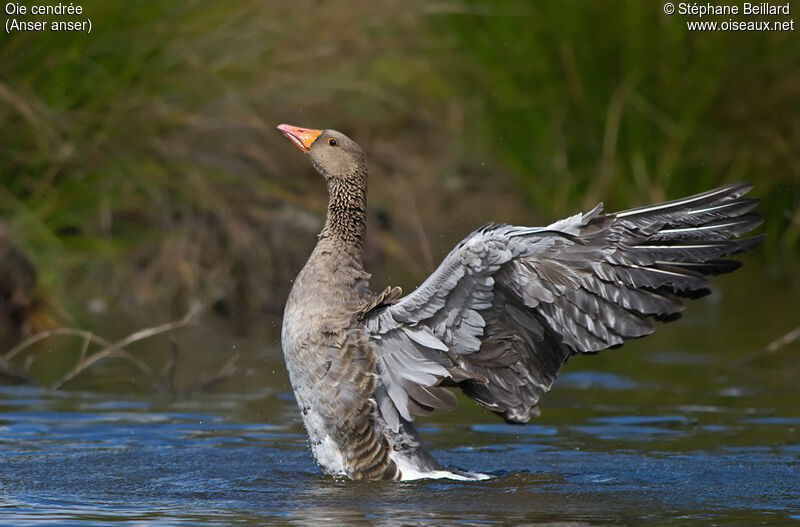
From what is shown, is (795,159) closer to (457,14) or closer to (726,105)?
(726,105)

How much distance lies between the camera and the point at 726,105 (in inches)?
542

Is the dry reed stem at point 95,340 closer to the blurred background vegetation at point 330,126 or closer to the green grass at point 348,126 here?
the blurred background vegetation at point 330,126

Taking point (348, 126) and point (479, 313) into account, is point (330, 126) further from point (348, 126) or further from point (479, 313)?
point (479, 313)

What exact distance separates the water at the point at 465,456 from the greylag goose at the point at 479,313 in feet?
1.18

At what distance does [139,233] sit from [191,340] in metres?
1.18

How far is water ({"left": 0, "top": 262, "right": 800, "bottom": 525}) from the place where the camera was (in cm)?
557

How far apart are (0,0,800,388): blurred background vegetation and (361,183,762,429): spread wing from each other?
8.33ft

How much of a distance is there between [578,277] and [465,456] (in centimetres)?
169

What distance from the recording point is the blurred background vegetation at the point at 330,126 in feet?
33.6

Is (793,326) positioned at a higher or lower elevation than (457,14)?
lower

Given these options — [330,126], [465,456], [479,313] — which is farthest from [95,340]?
[330,126]

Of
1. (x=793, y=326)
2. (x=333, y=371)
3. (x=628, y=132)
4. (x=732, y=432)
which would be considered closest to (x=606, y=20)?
(x=628, y=132)

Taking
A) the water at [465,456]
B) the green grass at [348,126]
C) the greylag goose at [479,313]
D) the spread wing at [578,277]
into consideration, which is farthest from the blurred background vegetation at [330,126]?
the spread wing at [578,277]

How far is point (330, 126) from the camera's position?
12305mm
